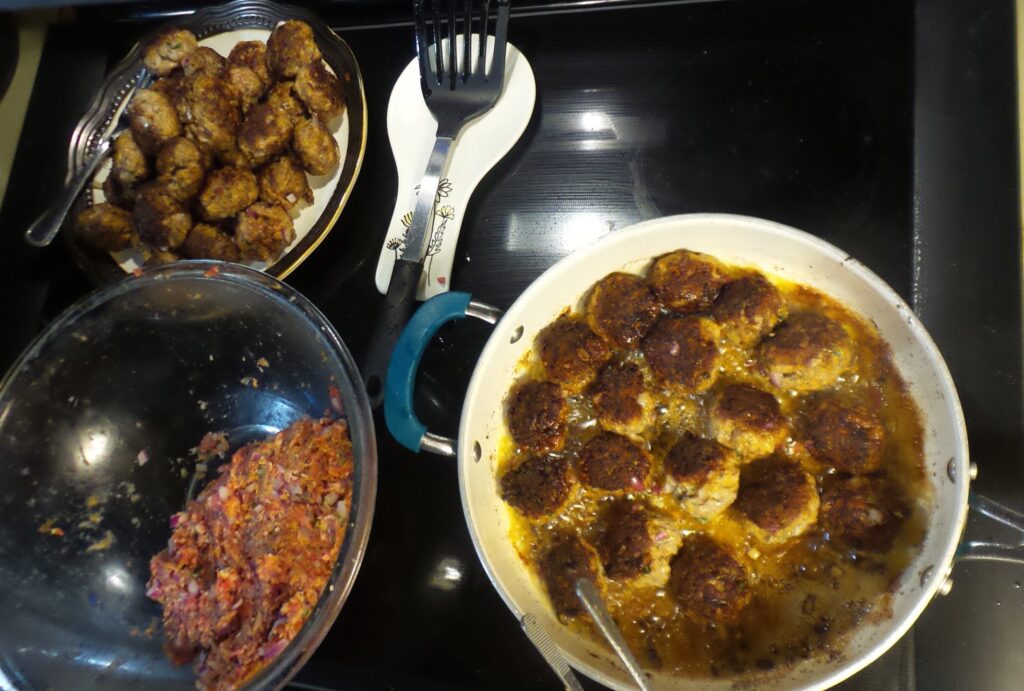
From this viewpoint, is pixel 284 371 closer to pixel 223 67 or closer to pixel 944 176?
pixel 223 67

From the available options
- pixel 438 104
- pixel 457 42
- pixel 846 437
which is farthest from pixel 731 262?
pixel 457 42

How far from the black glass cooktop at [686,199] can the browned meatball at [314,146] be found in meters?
0.19

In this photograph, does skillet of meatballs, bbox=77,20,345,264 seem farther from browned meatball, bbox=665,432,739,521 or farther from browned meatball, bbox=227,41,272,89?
browned meatball, bbox=665,432,739,521

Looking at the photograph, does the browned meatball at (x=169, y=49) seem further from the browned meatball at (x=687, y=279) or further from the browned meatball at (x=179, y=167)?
the browned meatball at (x=687, y=279)

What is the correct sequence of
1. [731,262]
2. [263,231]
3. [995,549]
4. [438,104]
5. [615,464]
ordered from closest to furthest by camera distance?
1. [995,549]
2. [615,464]
3. [731,262]
4. [263,231]
5. [438,104]

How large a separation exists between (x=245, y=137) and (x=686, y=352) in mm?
1549

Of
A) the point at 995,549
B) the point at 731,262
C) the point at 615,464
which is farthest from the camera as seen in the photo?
the point at 731,262

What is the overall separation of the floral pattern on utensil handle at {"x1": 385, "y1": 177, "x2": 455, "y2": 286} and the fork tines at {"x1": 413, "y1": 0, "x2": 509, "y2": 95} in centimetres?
33

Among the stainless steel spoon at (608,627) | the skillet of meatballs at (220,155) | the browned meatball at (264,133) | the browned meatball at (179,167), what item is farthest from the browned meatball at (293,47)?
the stainless steel spoon at (608,627)

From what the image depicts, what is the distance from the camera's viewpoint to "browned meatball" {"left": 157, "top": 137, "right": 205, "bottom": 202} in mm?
1993

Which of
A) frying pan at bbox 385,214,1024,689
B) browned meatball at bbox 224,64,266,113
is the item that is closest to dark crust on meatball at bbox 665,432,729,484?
frying pan at bbox 385,214,1024,689

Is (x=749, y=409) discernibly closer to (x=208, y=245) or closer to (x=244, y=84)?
(x=208, y=245)

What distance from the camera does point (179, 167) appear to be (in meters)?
2.00

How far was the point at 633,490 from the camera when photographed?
1.64m
